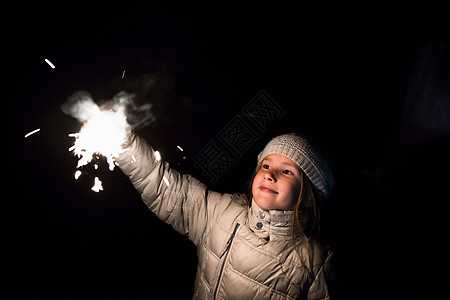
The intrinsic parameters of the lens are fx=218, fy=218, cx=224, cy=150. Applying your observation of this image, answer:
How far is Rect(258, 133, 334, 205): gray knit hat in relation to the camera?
224cm

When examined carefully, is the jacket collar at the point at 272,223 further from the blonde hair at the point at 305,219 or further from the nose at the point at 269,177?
the nose at the point at 269,177

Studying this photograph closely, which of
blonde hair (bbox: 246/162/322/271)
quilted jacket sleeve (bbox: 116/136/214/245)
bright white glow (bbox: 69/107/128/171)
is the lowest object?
blonde hair (bbox: 246/162/322/271)

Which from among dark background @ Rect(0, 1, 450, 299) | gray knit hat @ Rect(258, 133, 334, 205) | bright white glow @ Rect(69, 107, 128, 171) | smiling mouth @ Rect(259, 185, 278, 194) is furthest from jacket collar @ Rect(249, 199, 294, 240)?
bright white glow @ Rect(69, 107, 128, 171)

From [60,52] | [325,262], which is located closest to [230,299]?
[325,262]

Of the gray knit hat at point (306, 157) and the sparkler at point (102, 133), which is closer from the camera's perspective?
the sparkler at point (102, 133)

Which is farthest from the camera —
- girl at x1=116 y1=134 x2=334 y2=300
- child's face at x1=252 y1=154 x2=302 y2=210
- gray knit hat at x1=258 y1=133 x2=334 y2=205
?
gray knit hat at x1=258 y1=133 x2=334 y2=205

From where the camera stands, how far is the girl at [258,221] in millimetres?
2002

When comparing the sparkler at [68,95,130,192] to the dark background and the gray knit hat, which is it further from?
the gray knit hat

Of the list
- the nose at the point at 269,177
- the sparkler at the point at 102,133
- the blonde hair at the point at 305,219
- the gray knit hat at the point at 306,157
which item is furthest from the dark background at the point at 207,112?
the nose at the point at 269,177

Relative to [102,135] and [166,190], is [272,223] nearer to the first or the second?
[166,190]

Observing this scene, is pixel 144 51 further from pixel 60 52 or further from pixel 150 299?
pixel 150 299

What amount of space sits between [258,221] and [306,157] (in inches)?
32.1

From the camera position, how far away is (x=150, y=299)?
354 cm

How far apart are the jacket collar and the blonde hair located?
68 millimetres
